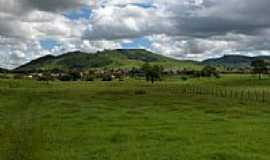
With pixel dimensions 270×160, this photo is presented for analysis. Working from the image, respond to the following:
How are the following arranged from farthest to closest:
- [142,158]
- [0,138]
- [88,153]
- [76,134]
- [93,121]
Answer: [93,121] → [76,134] → [0,138] → [88,153] → [142,158]

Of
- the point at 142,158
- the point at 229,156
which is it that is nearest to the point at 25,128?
the point at 142,158

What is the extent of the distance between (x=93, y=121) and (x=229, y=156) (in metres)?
21.5

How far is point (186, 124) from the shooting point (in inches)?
1597

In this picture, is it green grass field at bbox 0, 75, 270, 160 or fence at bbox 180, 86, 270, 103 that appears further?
fence at bbox 180, 86, 270, 103

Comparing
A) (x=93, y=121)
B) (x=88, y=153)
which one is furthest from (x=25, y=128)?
(x=88, y=153)

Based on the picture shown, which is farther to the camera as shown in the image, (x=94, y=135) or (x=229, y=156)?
(x=94, y=135)

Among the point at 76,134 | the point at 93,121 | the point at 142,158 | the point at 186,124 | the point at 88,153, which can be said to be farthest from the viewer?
the point at 93,121

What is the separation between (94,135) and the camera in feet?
112

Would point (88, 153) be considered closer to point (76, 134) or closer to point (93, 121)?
point (76, 134)

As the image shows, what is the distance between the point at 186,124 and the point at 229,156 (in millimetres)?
15424

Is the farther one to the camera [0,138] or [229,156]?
[0,138]

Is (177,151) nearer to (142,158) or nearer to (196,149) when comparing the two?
(196,149)

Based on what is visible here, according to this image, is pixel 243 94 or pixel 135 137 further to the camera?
pixel 243 94

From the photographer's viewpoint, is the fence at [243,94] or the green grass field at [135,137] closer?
the green grass field at [135,137]
